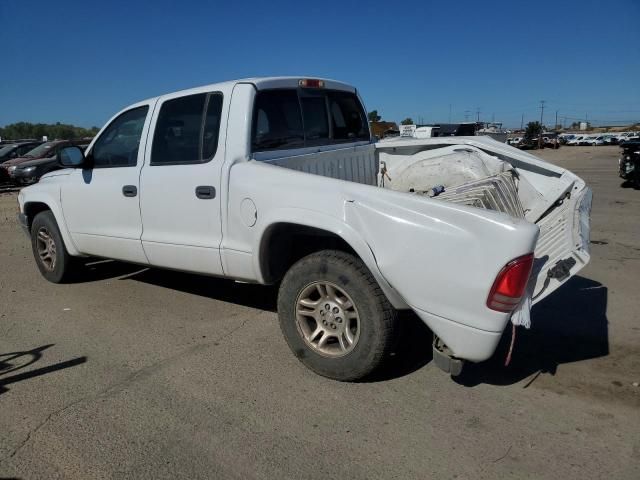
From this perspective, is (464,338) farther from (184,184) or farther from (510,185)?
(184,184)

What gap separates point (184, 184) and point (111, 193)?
1.05 meters

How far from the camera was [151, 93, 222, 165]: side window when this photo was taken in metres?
4.01

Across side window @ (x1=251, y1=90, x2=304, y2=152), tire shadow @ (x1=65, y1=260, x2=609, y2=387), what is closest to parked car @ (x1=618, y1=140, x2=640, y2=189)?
tire shadow @ (x1=65, y1=260, x2=609, y2=387)

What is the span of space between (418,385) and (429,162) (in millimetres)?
2078

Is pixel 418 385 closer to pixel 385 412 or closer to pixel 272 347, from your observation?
pixel 385 412

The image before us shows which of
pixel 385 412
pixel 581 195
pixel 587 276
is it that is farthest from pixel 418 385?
pixel 587 276

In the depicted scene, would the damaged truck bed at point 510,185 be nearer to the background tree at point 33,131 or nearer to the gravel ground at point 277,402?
the gravel ground at point 277,402

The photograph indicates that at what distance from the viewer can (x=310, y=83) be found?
458cm

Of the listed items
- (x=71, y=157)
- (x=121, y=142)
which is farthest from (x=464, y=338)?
(x=71, y=157)

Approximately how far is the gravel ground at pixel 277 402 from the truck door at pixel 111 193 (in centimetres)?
66

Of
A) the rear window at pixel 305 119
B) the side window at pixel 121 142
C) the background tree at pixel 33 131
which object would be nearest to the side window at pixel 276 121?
the rear window at pixel 305 119

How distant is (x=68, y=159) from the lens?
4.90 meters

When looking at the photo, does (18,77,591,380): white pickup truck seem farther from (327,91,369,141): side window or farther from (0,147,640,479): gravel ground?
(0,147,640,479): gravel ground

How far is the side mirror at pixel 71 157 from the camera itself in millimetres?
4898
